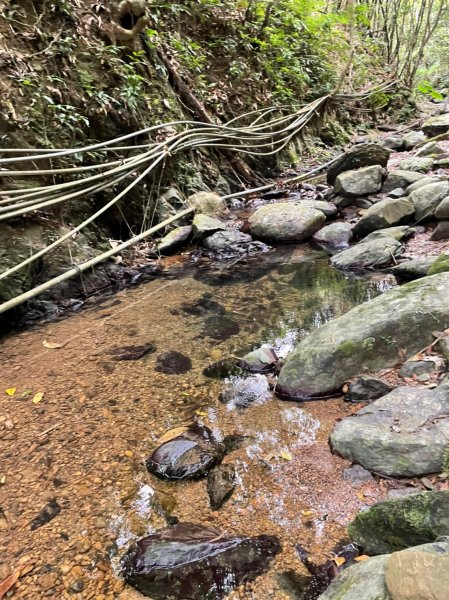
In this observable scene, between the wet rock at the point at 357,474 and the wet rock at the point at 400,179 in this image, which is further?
the wet rock at the point at 400,179

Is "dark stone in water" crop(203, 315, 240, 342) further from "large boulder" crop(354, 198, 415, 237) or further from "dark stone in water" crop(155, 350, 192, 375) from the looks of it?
"large boulder" crop(354, 198, 415, 237)

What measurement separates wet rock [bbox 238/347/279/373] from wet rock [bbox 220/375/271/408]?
0.09 meters

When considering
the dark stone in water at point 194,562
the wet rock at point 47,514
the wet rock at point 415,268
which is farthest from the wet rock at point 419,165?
the wet rock at point 47,514

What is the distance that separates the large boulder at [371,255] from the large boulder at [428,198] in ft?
2.54

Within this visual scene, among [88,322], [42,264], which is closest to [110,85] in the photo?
[42,264]

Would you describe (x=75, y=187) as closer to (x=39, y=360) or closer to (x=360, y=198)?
(x=39, y=360)

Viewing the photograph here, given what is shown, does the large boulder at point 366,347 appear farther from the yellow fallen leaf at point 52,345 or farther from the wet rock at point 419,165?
the wet rock at point 419,165

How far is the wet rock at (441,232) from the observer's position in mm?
4766

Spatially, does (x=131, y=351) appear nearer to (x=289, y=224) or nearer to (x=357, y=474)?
(x=357, y=474)

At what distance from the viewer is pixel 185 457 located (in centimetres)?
222

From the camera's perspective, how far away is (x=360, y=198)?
6691 millimetres

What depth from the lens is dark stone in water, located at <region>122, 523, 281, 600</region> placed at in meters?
1.60

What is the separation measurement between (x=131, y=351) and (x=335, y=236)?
3.41 meters

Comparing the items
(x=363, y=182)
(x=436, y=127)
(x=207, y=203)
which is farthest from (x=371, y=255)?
(x=436, y=127)
